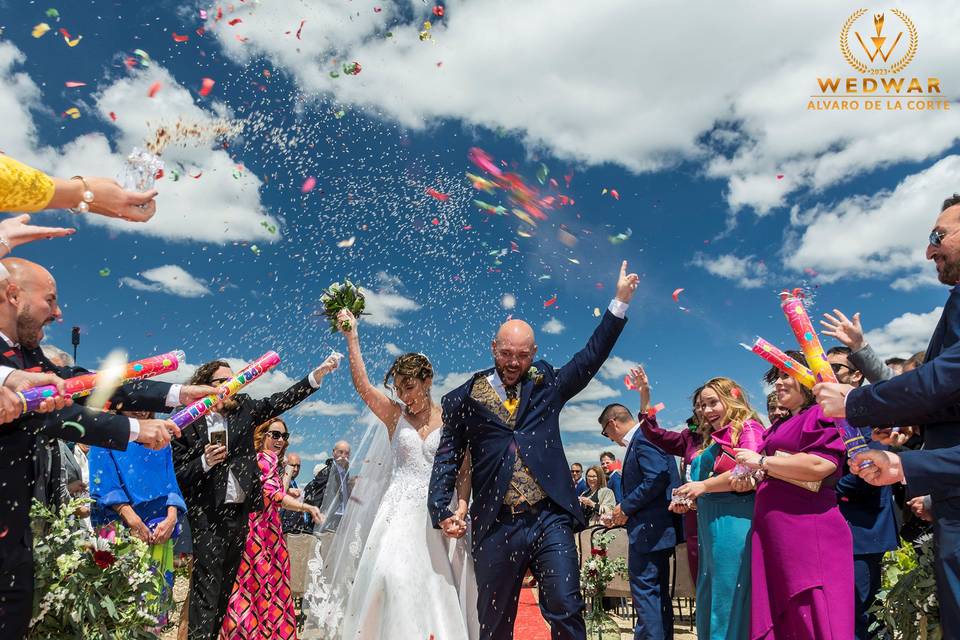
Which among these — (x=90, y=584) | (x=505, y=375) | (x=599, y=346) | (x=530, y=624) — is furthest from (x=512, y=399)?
(x=530, y=624)

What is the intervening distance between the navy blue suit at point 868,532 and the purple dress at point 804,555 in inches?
30.1

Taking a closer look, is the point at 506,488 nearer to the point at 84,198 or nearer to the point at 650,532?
the point at 650,532

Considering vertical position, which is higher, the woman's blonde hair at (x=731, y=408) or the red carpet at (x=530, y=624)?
the woman's blonde hair at (x=731, y=408)

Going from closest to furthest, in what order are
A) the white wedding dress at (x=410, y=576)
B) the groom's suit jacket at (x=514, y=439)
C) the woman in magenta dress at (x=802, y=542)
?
the woman in magenta dress at (x=802, y=542) → the groom's suit jacket at (x=514, y=439) → the white wedding dress at (x=410, y=576)

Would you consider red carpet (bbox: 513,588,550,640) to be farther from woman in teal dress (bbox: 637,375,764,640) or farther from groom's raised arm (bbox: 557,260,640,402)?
groom's raised arm (bbox: 557,260,640,402)

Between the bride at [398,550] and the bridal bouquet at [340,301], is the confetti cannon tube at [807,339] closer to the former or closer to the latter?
the bride at [398,550]

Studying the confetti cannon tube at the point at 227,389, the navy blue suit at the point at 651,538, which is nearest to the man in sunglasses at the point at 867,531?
the navy blue suit at the point at 651,538

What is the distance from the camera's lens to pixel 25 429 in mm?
3729

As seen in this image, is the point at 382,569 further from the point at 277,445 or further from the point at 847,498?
the point at 847,498

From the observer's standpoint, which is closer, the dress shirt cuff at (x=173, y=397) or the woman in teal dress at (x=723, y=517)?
the dress shirt cuff at (x=173, y=397)

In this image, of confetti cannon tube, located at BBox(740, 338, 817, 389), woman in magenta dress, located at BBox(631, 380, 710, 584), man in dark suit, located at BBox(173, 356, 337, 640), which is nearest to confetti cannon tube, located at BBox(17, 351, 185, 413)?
man in dark suit, located at BBox(173, 356, 337, 640)

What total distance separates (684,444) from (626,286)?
2134mm

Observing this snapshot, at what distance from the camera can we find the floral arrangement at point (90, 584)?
3936 millimetres

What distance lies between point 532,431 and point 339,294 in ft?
6.85
